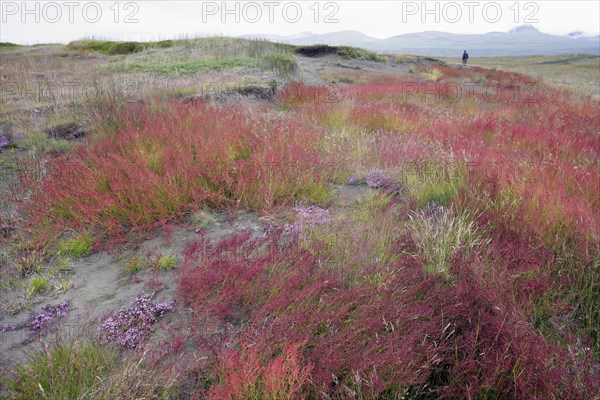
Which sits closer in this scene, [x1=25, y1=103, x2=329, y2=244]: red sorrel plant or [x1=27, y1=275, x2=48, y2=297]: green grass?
[x1=27, y1=275, x2=48, y2=297]: green grass

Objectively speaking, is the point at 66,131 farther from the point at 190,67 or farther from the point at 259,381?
the point at 190,67

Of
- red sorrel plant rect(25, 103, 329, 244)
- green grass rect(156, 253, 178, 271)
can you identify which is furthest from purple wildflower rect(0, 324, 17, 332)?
red sorrel plant rect(25, 103, 329, 244)

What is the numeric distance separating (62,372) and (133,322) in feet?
1.94

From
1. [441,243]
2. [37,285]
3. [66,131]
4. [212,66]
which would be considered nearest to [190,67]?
[212,66]

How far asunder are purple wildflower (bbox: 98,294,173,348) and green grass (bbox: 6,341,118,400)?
0.16 metres

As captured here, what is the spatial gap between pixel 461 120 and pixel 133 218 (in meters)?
7.69

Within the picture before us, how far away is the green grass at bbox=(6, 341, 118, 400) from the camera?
5.70 feet

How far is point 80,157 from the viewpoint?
4770 millimetres

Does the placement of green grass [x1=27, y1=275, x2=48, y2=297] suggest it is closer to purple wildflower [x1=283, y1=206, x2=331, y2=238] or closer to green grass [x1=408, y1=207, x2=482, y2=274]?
purple wildflower [x1=283, y1=206, x2=331, y2=238]

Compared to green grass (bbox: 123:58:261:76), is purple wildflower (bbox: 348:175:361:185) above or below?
below

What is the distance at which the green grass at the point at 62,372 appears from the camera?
5.70 feet

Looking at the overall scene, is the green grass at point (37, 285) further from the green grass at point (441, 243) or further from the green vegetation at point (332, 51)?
the green vegetation at point (332, 51)

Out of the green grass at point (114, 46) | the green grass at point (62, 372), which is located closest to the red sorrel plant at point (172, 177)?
the green grass at point (62, 372)

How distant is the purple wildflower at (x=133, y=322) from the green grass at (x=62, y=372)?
165mm
